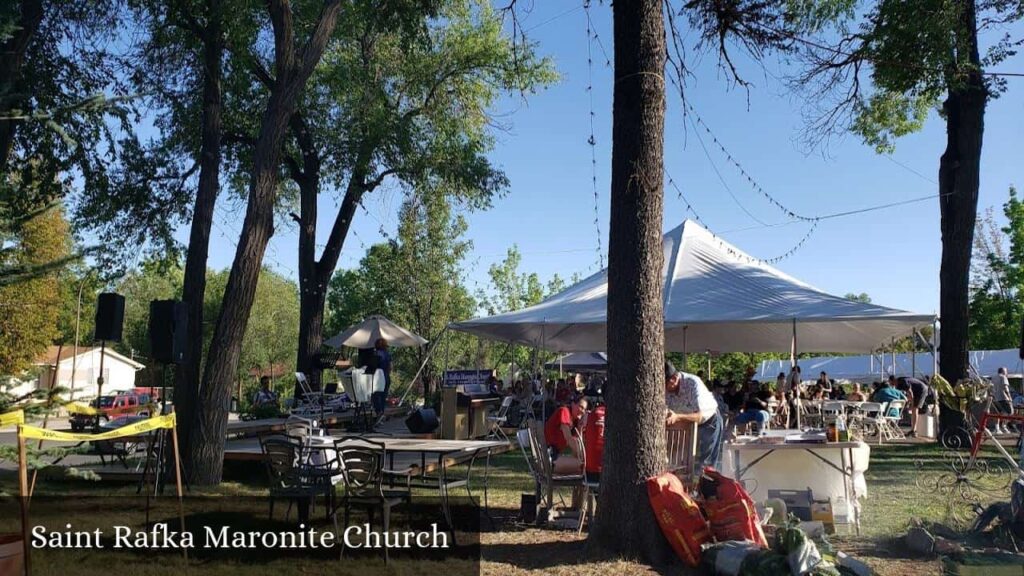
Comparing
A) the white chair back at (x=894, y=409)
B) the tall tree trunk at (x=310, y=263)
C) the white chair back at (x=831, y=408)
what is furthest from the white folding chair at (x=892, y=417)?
the tall tree trunk at (x=310, y=263)

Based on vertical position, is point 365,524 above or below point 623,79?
below

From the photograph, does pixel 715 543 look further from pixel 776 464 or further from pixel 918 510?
pixel 918 510

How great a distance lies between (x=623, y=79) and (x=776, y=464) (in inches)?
142

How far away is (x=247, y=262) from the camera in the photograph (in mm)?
9594

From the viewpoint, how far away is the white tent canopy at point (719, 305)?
10688 millimetres

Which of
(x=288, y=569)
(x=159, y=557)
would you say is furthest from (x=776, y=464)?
(x=159, y=557)

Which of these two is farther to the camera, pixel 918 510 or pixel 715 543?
pixel 918 510

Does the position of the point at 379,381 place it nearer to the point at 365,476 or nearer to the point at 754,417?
the point at 754,417

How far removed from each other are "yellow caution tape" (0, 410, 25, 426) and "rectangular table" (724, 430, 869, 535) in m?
5.36

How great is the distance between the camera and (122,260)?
1631cm

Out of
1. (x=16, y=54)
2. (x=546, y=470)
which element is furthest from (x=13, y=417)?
(x=16, y=54)

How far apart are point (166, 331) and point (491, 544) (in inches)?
189

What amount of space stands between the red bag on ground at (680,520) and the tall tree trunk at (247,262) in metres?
5.79

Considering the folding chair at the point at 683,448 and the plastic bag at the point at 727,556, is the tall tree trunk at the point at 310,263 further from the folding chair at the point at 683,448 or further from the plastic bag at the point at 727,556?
the plastic bag at the point at 727,556
